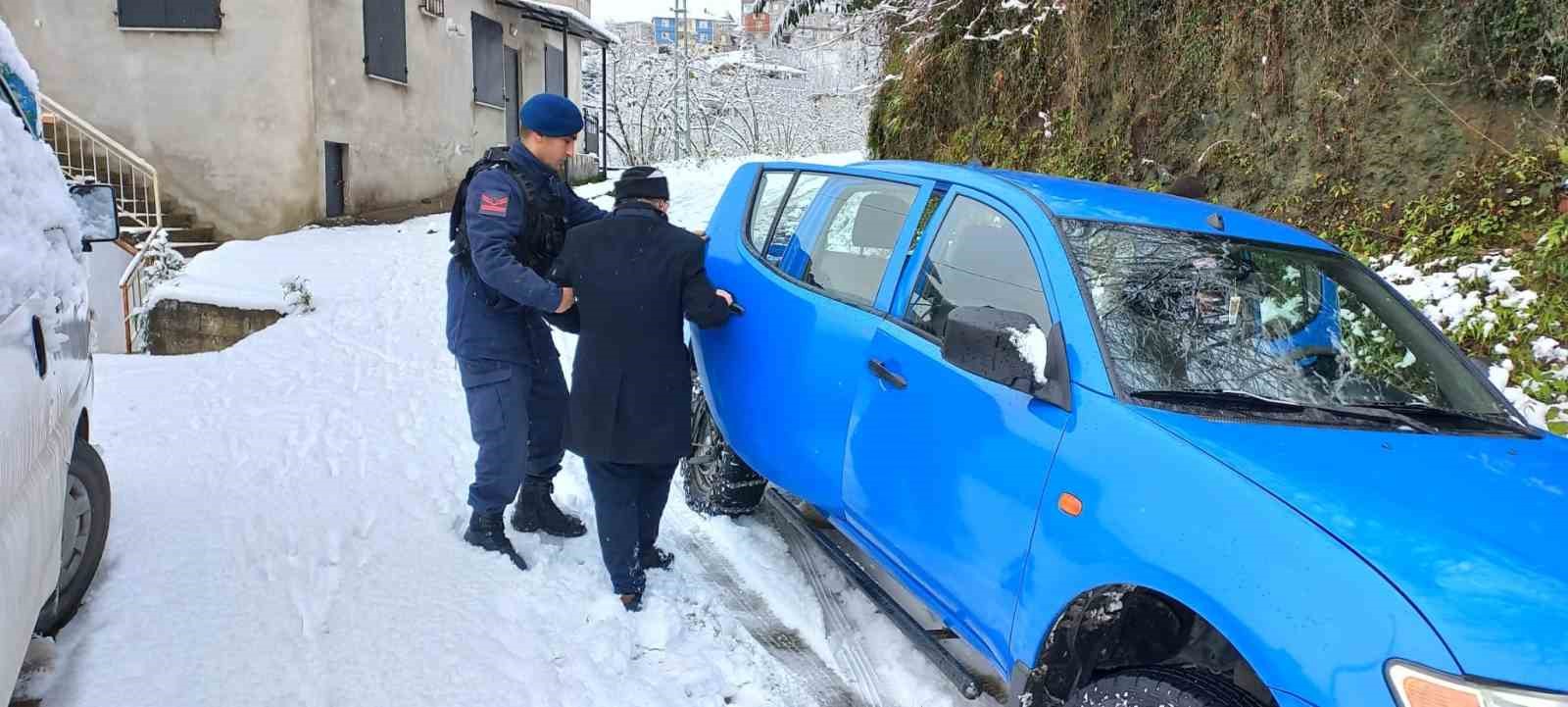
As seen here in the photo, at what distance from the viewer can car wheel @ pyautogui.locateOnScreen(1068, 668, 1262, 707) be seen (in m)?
1.84

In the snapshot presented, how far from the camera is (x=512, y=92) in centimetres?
1762

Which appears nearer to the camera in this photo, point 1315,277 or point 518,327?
point 1315,277

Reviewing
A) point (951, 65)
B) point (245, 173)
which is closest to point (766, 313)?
point (951, 65)

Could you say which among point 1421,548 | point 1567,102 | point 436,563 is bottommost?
point 436,563

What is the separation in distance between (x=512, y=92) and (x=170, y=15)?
6.90 m

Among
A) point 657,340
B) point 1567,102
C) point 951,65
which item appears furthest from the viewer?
point 951,65

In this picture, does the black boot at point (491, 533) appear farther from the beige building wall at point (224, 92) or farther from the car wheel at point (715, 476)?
the beige building wall at point (224, 92)

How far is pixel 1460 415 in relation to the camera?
7.69 feet

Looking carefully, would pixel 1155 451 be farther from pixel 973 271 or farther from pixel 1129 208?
pixel 1129 208

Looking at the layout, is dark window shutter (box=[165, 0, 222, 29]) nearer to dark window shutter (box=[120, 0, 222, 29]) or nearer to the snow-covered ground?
dark window shutter (box=[120, 0, 222, 29])

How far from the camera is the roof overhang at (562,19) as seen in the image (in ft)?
55.9

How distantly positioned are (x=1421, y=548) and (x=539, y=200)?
9.85ft

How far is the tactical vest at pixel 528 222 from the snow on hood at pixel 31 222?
1176 mm

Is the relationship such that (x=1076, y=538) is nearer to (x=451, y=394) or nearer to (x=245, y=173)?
(x=451, y=394)
